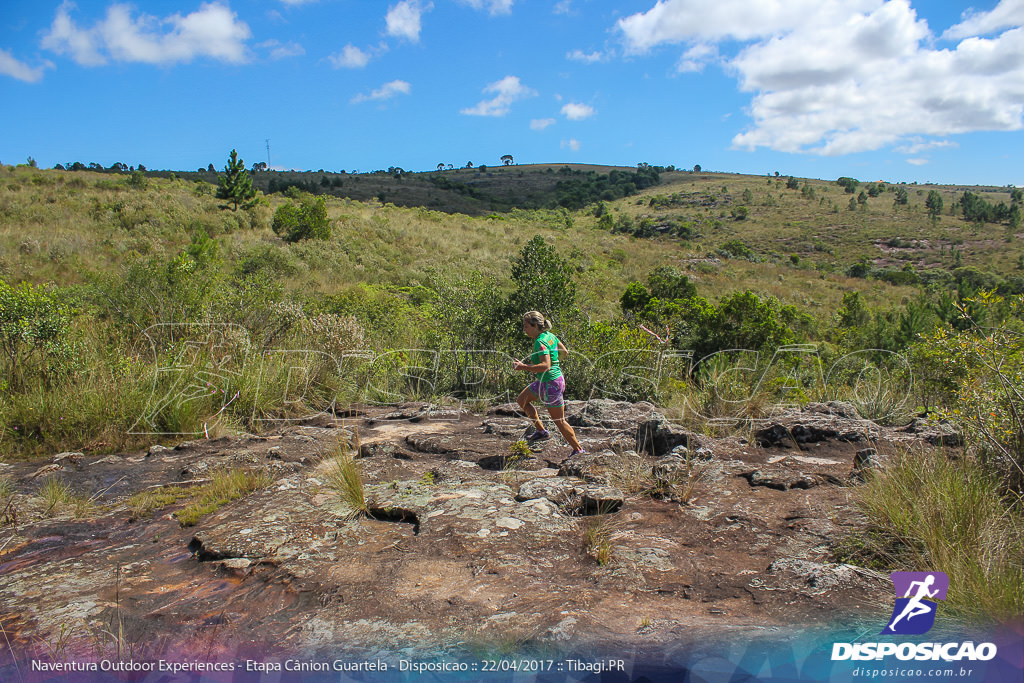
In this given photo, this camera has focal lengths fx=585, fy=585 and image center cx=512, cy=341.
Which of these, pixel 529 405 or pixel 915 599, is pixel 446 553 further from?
Result: pixel 529 405

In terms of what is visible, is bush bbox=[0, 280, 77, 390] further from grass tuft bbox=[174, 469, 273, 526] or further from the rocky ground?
grass tuft bbox=[174, 469, 273, 526]

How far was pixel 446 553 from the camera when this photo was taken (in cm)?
332

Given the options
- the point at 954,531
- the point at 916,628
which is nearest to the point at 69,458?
the point at 916,628

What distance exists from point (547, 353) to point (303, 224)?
22001 millimetres

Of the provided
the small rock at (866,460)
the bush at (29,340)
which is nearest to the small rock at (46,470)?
the bush at (29,340)

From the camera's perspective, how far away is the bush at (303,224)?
81.1 feet

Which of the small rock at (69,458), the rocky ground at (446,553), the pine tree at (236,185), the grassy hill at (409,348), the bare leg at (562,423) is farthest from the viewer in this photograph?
the pine tree at (236,185)

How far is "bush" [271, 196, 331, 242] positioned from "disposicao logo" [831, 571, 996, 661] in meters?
24.6

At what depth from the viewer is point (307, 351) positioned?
8.23 metres

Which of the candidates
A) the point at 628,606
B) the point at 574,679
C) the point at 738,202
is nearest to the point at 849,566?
the point at 628,606

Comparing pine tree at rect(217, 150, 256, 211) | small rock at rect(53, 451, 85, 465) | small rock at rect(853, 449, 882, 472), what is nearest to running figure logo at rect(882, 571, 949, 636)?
small rock at rect(853, 449, 882, 472)

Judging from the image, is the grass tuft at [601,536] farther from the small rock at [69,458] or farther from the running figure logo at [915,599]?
the small rock at [69,458]

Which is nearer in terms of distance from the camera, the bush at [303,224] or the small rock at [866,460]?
the small rock at [866,460]

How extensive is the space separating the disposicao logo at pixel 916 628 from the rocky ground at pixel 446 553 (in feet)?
0.36
